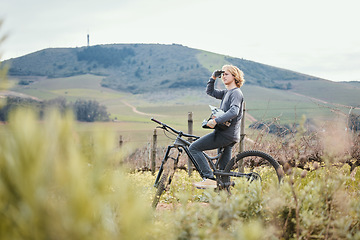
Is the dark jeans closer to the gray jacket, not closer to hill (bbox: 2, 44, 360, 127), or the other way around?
the gray jacket

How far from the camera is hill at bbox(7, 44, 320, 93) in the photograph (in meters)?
127

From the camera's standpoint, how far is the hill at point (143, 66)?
4985 inches

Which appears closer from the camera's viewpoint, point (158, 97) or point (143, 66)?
point (158, 97)

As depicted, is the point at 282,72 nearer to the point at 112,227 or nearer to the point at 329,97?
the point at 329,97

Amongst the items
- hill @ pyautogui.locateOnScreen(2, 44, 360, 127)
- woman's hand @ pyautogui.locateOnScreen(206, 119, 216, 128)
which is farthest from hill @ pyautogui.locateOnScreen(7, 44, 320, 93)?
woman's hand @ pyautogui.locateOnScreen(206, 119, 216, 128)

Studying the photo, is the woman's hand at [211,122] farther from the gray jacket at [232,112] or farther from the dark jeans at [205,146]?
the dark jeans at [205,146]

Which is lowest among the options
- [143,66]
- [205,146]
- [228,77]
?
[205,146]

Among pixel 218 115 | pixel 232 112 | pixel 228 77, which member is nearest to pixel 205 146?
pixel 218 115

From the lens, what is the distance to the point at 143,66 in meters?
147

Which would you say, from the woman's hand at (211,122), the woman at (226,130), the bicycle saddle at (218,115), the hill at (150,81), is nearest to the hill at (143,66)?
the hill at (150,81)

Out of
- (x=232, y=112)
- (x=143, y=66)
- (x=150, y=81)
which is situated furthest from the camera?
(x=143, y=66)

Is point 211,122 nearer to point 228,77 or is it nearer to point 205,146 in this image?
point 205,146

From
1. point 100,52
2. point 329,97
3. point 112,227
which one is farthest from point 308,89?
point 112,227

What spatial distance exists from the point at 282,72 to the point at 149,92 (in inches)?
1812
